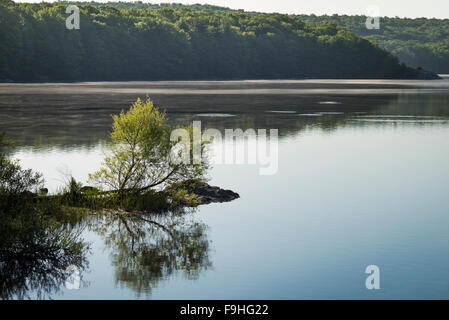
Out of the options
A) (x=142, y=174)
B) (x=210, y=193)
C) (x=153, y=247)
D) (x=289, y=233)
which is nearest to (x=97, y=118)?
(x=210, y=193)

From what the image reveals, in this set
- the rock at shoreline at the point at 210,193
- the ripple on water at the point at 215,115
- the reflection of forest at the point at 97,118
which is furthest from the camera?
the ripple on water at the point at 215,115

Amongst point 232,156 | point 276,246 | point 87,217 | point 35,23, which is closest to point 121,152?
point 87,217

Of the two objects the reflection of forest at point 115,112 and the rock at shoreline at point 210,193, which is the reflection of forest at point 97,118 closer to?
the reflection of forest at point 115,112

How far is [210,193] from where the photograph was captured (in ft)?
66.2

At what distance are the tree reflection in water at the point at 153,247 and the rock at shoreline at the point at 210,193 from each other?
1.70m

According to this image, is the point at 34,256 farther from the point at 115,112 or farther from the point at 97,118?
the point at 115,112

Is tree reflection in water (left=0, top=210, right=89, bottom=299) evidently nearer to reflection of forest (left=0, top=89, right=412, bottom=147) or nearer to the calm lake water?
the calm lake water

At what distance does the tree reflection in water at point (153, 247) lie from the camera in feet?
41.8

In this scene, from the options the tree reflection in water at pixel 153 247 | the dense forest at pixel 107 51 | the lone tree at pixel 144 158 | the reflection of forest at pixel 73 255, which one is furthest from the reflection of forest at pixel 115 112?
the dense forest at pixel 107 51

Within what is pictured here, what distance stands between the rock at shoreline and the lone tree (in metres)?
0.91

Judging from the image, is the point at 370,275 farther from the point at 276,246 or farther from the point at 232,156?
the point at 232,156

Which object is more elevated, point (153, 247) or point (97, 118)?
point (97, 118)

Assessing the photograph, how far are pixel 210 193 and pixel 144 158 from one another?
250 cm

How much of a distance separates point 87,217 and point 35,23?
463ft
